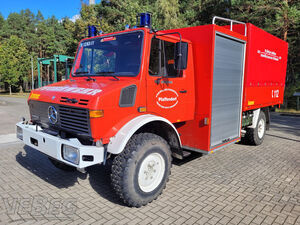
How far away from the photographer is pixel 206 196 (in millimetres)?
3998

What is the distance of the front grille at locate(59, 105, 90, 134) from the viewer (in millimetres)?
3281

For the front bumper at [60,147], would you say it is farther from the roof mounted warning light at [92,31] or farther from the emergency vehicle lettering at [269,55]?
the emergency vehicle lettering at [269,55]

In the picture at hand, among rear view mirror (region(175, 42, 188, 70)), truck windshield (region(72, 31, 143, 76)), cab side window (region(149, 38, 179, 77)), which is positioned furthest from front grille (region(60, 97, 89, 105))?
rear view mirror (region(175, 42, 188, 70))

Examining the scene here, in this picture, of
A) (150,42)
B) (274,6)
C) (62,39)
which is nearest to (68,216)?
(150,42)

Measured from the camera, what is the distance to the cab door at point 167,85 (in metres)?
3.85

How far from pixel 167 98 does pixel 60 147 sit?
188 centimetres

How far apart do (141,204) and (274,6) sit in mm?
19048

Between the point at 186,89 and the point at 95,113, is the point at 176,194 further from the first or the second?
the point at 95,113

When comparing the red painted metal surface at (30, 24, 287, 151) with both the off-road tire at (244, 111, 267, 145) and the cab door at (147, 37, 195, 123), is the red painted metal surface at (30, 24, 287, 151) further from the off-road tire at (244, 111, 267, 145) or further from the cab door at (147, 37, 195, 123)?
the off-road tire at (244, 111, 267, 145)

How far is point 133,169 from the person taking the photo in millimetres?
3430

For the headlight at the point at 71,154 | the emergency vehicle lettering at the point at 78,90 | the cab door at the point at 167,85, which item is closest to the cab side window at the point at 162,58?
the cab door at the point at 167,85

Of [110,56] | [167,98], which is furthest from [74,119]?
[167,98]

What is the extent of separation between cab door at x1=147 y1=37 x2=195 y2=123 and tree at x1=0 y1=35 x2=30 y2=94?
42.7 metres

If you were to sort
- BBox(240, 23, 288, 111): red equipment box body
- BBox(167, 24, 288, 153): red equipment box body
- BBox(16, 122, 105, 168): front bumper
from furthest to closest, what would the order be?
BBox(240, 23, 288, 111): red equipment box body → BBox(167, 24, 288, 153): red equipment box body → BBox(16, 122, 105, 168): front bumper
